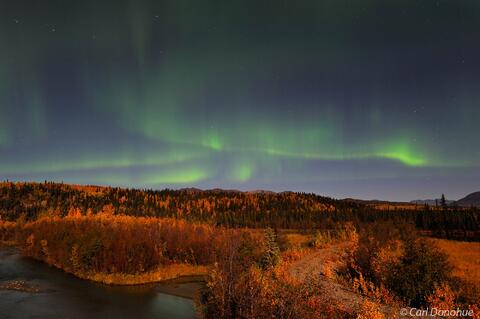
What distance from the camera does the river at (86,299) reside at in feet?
112

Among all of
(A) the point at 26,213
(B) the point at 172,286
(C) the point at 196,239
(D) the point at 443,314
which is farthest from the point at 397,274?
(A) the point at 26,213

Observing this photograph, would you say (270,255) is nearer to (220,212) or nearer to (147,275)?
(147,275)

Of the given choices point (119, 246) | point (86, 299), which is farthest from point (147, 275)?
point (86, 299)

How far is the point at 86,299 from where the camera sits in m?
39.9

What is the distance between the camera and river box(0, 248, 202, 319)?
1339 inches

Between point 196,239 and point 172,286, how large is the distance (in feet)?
64.7

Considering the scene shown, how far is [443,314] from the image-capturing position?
2122 cm

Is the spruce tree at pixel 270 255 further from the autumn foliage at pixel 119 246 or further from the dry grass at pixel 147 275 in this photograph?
the dry grass at pixel 147 275

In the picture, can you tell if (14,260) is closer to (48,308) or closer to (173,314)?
(48,308)
